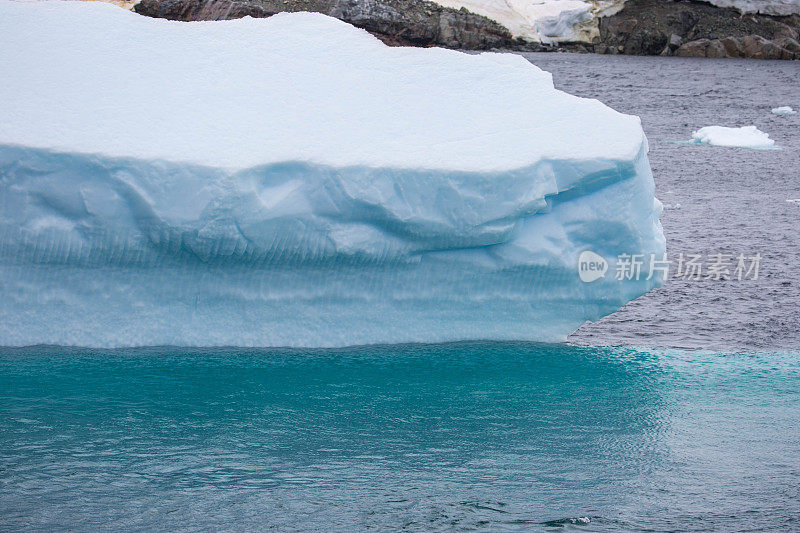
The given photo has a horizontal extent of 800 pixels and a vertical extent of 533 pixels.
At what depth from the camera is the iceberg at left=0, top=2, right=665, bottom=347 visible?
4922mm

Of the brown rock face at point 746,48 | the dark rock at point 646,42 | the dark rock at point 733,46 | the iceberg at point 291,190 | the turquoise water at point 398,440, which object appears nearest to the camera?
the turquoise water at point 398,440

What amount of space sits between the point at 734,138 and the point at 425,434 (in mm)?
11677

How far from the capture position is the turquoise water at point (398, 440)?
12.0 ft

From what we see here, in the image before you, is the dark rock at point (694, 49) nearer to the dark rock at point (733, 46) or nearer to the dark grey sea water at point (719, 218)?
the dark rock at point (733, 46)

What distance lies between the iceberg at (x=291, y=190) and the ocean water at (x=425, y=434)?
0.26m

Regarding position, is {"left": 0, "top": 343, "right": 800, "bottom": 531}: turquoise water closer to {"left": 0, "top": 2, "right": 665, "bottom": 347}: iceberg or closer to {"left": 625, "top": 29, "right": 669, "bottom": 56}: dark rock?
{"left": 0, "top": 2, "right": 665, "bottom": 347}: iceberg

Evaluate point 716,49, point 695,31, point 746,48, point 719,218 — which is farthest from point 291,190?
point 695,31

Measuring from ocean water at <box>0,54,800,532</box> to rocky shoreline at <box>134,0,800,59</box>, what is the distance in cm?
2972

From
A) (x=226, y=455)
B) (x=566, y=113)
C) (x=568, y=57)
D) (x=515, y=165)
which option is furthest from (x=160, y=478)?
(x=568, y=57)

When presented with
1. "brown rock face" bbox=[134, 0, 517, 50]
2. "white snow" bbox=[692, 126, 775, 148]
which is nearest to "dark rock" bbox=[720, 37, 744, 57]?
"brown rock face" bbox=[134, 0, 517, 50]

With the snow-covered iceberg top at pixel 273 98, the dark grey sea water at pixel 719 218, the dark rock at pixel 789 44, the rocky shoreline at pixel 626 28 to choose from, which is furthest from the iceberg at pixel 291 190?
the dark rock at pixel 789 44

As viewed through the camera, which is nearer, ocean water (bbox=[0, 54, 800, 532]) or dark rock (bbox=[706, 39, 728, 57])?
ocean water (bbox=[0, 54, 800, 532])

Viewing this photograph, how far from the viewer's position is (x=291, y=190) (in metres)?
4.99

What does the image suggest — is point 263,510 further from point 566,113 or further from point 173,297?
point 566,113
